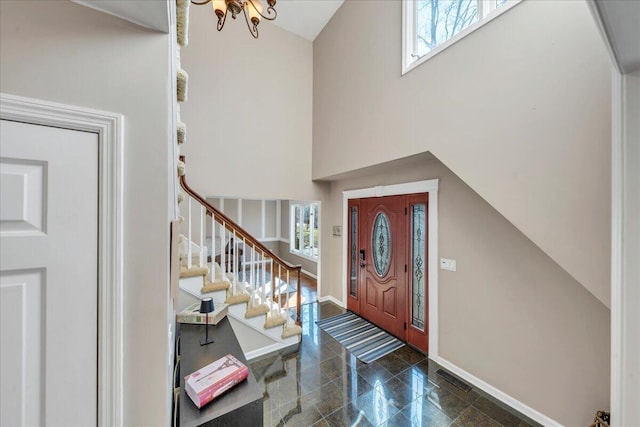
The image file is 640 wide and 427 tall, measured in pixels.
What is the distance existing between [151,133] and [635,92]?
6.58 ft

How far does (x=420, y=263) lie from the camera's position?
9.88ft

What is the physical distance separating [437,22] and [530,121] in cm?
162

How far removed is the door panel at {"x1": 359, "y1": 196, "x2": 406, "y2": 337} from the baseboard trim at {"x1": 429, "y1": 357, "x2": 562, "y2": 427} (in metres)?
0.65

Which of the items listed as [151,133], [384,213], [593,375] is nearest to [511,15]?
[384,213]

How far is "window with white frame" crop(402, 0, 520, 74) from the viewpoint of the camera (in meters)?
2.02

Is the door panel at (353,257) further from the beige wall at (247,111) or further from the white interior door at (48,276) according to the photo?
the white interior door at (48,276)

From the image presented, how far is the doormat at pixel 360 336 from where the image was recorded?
291 centimetres

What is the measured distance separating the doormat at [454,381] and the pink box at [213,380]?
2163mm

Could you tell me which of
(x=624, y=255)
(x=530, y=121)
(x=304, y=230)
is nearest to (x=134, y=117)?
(x=624, y=255)

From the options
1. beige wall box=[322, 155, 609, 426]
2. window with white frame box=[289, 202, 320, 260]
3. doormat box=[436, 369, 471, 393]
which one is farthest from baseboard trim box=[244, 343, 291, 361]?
window with white frame box=[289, 202, 320, 260]

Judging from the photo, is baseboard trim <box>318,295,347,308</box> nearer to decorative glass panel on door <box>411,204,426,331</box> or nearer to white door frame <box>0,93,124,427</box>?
decorative glass panel on door <box>411,204,426,331</box>

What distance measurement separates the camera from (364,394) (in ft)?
7.40

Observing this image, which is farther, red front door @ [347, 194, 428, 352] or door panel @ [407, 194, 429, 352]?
red front door @ [347, 194, 428, 352]

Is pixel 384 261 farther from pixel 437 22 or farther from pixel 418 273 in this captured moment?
pixel 437 22
